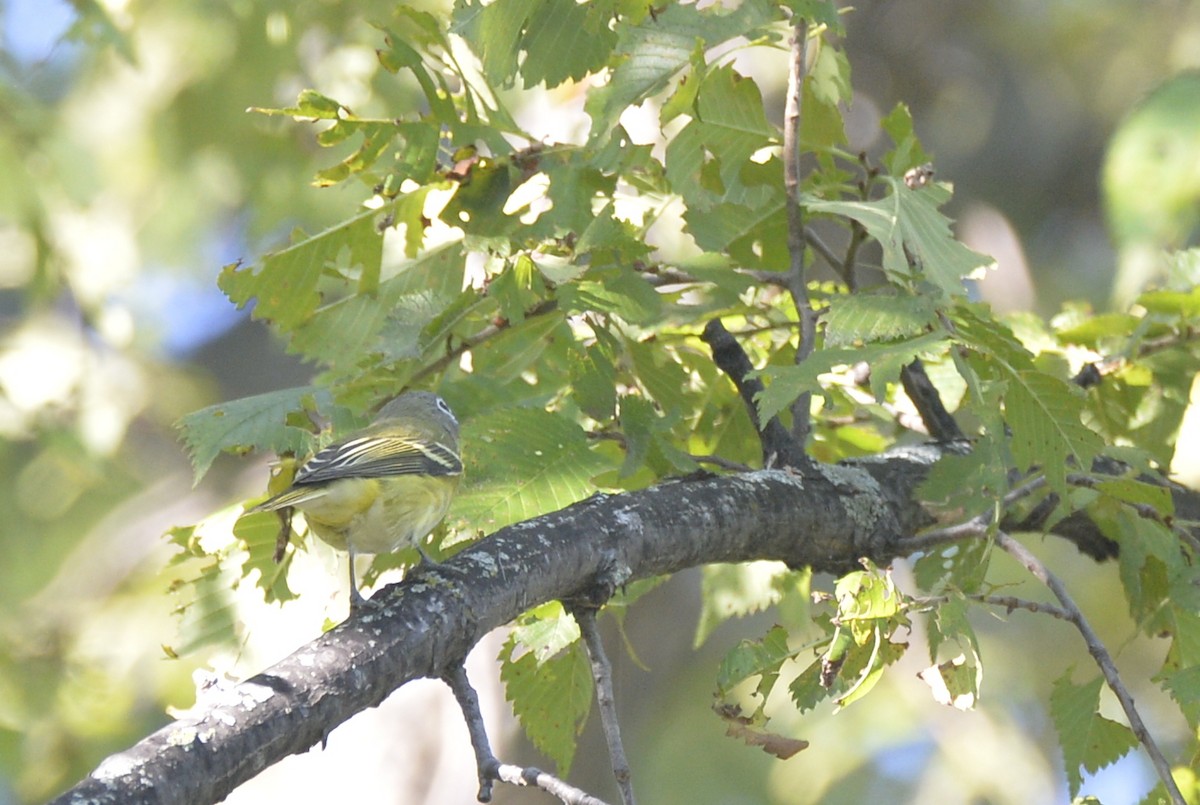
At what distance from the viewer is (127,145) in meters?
7.67

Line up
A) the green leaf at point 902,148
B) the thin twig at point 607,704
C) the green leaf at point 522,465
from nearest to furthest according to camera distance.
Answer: the thin twig at point 607,704
the green leaf at point 522,465
the green leaf at point 902,148

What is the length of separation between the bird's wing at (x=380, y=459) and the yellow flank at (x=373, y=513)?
2cm

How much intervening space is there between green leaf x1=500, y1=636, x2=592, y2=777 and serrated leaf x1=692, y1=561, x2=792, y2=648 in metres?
0.47

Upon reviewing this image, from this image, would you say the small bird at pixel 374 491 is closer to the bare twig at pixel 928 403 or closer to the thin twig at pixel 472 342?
the thin twig at pixel 472 342

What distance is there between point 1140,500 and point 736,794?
6875mm

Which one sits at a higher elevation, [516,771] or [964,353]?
[964,353]

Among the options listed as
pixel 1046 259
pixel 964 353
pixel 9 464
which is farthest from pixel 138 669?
pixel 1046 259

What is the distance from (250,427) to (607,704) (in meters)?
0.74

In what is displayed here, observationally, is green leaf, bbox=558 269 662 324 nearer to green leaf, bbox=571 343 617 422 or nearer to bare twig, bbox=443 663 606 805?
green leaf, bbox=571 343 617 422

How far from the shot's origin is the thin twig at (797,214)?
2021 millimetres

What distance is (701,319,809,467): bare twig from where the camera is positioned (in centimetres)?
215

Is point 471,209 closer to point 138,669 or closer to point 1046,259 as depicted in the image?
point 138,669

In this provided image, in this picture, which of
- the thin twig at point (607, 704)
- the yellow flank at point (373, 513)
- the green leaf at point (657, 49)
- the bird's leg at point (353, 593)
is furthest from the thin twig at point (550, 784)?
the green leaf at point (657, 49)

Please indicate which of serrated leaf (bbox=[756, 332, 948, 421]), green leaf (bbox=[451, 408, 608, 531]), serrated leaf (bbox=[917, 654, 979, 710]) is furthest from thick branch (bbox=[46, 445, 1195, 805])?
serrated leaf (bbox=[917, 654, 979, 710])
